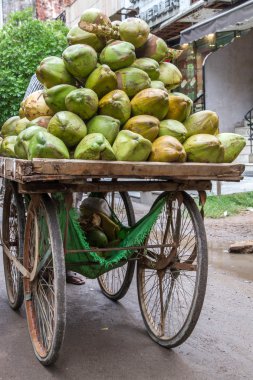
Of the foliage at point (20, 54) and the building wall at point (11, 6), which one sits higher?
the building wall at point (11, 6)

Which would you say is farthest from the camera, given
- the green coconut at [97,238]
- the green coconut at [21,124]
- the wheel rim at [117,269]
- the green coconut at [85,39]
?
the wheel rim at [117,269]

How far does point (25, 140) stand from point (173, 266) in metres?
1.27

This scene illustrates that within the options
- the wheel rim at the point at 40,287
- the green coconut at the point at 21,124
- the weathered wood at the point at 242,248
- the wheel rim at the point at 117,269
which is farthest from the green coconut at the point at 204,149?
the weathered wood at the point at 242,248

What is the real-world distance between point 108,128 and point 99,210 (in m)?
0.99

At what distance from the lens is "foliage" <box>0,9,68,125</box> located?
454 inches

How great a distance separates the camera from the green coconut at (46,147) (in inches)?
114

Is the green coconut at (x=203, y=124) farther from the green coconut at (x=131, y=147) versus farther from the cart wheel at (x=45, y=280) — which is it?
the cart wheel at (x=45, y=280)

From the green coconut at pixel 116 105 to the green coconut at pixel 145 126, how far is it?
77 mm

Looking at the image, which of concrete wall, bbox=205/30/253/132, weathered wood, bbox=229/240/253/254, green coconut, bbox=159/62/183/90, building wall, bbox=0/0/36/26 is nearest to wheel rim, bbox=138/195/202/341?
green coconut, bbox=159/62/183/90

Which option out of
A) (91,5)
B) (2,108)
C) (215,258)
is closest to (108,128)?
(215,258)

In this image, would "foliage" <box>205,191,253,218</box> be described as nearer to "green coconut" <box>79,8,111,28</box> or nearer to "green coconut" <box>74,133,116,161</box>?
"green coconut" <box>79,8,111,28</box>

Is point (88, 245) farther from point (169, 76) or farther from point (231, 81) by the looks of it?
point (231, 81)

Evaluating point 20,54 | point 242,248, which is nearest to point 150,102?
point 242,248

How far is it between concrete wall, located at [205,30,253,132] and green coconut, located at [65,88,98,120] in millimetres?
12358
